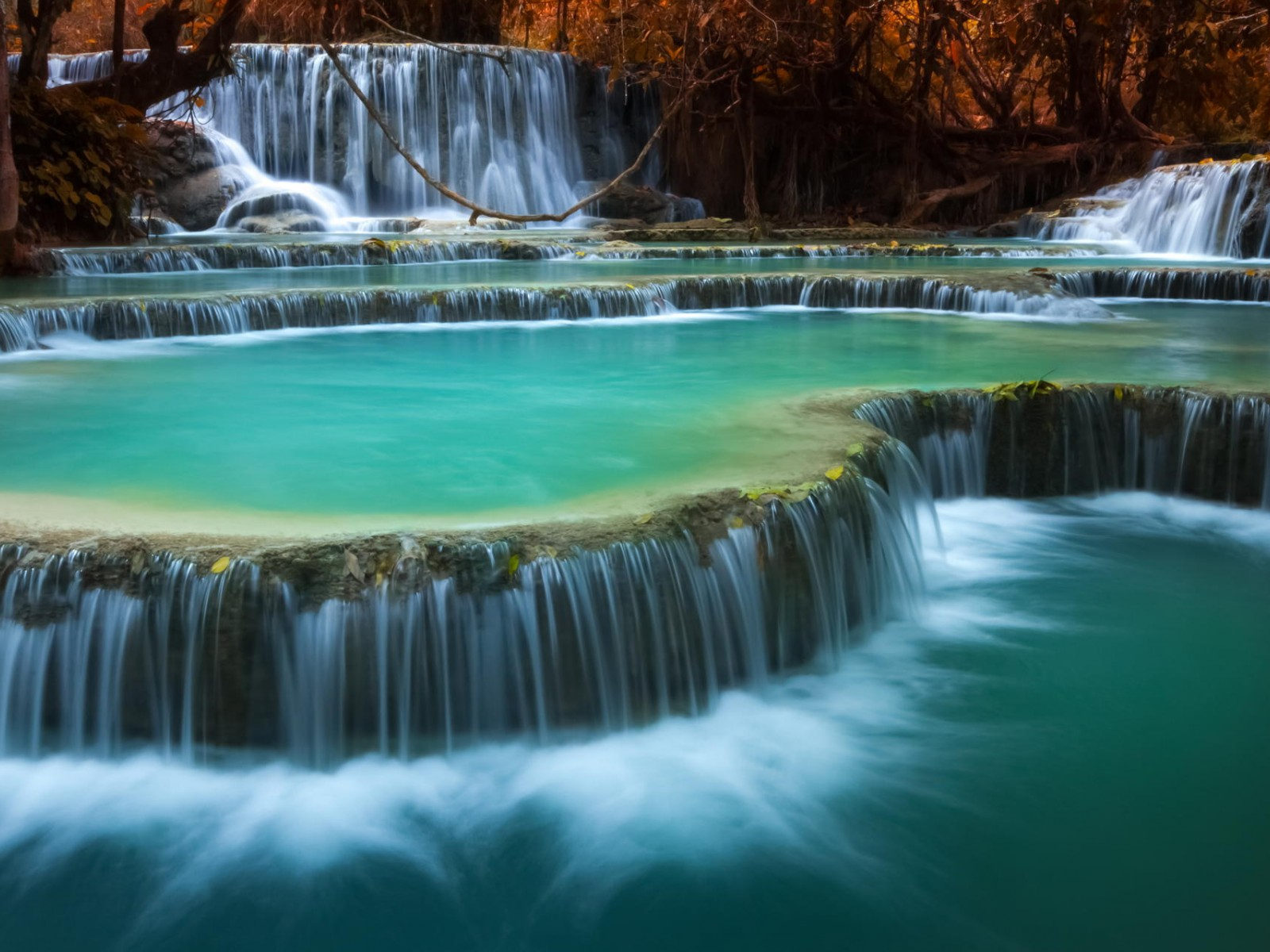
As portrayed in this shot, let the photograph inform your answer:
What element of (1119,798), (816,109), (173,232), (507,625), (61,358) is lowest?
(1119,798)

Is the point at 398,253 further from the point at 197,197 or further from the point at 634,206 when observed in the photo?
the point at 634,206

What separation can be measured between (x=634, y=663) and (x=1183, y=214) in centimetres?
1503

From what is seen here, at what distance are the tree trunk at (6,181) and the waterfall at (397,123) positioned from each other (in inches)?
290

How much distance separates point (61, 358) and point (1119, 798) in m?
7.10

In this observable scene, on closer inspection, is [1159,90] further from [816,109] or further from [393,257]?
[393,257]

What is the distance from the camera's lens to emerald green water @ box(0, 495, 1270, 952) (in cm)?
310

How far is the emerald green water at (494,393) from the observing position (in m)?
4.78

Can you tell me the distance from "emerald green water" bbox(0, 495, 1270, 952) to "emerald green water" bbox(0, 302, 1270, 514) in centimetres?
105

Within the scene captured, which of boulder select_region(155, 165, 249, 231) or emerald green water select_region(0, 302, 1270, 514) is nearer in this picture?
emerald green water select_region(0, 302, 1270, 514)

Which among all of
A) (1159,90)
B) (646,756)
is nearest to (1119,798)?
(646,756)

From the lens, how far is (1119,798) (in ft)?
12.0

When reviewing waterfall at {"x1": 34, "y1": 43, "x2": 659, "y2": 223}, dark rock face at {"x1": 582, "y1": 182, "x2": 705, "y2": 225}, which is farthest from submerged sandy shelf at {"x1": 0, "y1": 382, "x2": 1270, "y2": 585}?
waterfall at {"x1": 34, "y1": 43, "x2": 659, "y2": 223}

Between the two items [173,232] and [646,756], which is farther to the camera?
[173,232]

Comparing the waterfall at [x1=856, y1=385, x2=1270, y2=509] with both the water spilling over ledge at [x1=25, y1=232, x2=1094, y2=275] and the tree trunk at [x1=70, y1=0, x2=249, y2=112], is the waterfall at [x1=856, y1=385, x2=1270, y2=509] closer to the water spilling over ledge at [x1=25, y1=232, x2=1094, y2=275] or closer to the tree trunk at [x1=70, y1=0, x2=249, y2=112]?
the water spilling over ledge at [x1=25, y1=232, x2=1094, y2=275]
